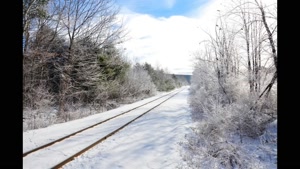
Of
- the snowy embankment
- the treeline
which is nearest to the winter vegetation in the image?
the snowy embankment

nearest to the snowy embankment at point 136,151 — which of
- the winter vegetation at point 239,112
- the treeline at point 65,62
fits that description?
the winter vegetation at point 239,112

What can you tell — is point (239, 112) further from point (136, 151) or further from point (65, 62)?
point (65, 62)

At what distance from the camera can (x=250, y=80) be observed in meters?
11.9

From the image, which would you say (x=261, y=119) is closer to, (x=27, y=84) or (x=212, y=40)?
(x=212, y=40)

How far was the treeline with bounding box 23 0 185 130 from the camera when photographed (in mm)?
12625

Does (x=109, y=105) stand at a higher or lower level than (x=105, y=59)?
lower

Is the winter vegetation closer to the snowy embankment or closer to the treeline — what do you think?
the snowy embankment

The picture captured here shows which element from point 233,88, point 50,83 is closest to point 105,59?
point 50,83

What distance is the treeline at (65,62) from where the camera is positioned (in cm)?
1262

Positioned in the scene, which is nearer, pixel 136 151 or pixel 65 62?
pixel 136 151

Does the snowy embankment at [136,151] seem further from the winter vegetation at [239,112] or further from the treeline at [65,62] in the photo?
the treeline at [65,62]

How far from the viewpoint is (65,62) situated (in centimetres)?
1692

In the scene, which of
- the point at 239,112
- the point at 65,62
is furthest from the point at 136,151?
the point at 65,62
